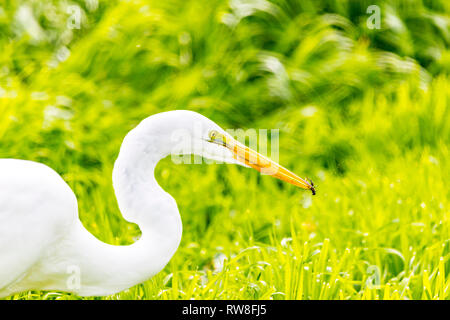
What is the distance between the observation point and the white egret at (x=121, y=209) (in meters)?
2.56

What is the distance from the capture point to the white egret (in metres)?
2.56

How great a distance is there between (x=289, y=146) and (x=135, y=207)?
2083mm

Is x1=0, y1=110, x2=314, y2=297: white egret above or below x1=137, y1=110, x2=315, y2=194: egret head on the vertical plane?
below

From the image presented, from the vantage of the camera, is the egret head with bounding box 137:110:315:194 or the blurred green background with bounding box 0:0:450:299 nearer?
the egret head with bounding box 137:110:315:194

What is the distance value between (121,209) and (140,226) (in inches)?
3.9

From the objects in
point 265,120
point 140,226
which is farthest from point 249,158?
point 265,120

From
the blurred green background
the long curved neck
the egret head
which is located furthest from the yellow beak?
the blurred green background

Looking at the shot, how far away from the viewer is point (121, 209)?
2605 mm

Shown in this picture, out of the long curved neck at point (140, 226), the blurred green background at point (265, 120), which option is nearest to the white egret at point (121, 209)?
the long curved neck at point (140, 226)

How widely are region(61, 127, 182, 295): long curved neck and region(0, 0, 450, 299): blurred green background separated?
0.45 meters

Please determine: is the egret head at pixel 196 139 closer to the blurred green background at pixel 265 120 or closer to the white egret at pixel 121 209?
the white egret at pixel 121 209

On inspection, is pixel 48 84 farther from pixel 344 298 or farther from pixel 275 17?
pixel 344 298

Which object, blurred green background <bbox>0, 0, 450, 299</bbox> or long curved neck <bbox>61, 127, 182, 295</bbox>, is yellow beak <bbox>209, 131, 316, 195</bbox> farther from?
blurred green background <bbox>0, 0, 450, 299</bbox>
